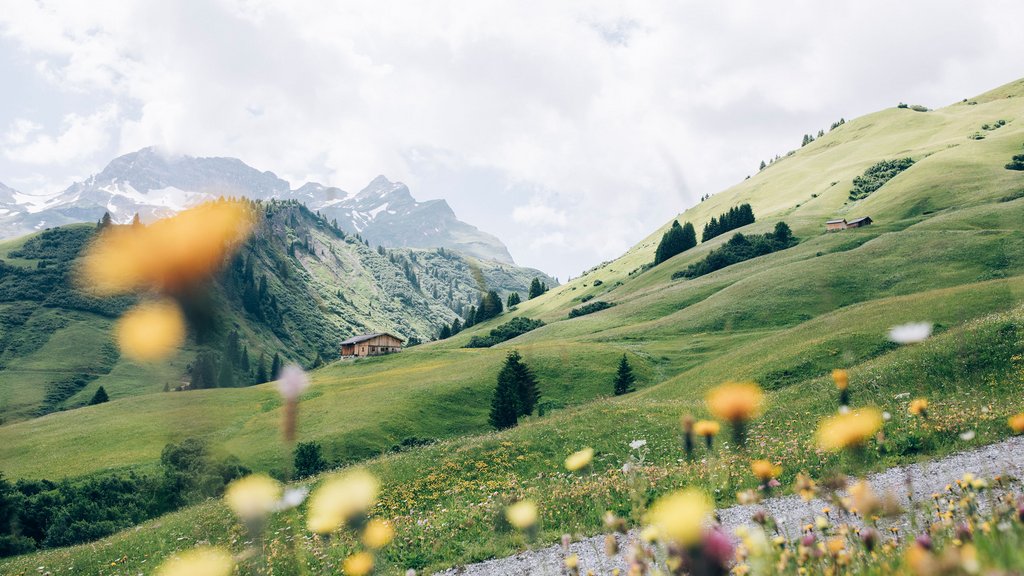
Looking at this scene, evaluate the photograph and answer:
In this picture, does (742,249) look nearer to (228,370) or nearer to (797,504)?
(797,504)

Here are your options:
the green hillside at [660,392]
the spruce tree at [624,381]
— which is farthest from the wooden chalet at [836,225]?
the spruce tree at [624,381]

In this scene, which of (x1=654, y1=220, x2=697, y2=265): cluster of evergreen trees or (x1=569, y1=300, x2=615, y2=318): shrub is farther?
(x1=654, y1=220, x2=697, y2=265): cluster of evergreen trees

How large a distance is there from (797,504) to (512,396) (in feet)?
114

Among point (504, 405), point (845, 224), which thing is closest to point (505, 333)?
point (504, 405)

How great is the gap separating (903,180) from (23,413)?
206 metres

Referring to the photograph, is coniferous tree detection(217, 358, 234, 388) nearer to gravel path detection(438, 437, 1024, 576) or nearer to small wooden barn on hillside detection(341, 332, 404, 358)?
small wooden barn on hillside detection(341, 332, 404, 358)

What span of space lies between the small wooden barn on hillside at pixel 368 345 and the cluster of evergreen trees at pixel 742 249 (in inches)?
2801

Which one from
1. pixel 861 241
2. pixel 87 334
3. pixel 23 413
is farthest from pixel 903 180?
pixel 87 334

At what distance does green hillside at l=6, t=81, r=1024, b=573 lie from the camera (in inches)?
585

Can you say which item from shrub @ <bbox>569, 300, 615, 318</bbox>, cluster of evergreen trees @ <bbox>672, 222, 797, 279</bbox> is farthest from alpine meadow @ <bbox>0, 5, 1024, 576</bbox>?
shrub @ <bbox>569, 300, 615, 318</bbox>

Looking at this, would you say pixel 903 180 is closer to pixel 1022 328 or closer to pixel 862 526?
pixel 1022 328

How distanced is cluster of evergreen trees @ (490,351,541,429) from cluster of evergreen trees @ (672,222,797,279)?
259 feet

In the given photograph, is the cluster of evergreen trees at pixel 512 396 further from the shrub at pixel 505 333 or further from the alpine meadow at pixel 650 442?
the shrub at pixel 505 333

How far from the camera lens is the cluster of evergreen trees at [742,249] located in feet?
378
